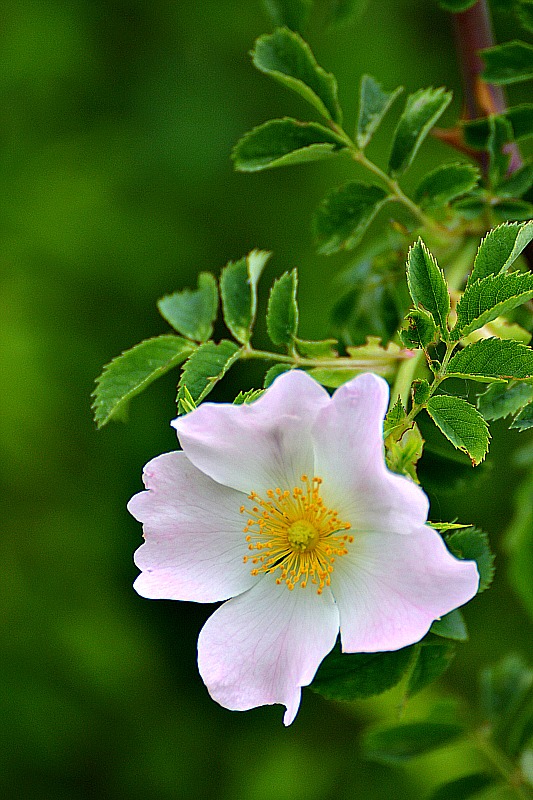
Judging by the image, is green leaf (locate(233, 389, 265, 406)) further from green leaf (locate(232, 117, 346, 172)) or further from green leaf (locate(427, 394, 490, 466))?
green leaf (locate(232, 117, 346, 172))

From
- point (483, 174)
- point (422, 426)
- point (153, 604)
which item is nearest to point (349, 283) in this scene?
point (483, 174)

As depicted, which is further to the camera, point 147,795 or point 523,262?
point 147,795

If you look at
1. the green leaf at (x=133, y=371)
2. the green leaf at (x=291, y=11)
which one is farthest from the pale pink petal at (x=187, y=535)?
the green leaf at (x=291, y=11)

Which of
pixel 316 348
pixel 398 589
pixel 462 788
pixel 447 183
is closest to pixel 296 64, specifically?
pixel 447 183

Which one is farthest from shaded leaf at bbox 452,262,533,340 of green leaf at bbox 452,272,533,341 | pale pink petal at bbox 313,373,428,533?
pale pink petal at bbox 313,373,428,533

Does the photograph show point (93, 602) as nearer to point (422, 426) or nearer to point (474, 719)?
point (474, 719)

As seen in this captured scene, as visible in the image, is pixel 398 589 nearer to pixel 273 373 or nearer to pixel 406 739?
pixel 273 373
